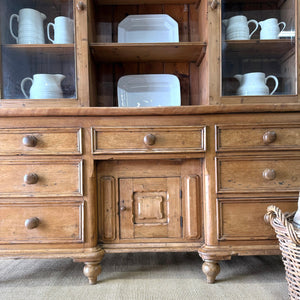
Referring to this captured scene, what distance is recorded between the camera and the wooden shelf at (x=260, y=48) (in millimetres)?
1327

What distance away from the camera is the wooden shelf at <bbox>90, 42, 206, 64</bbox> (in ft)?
4.45

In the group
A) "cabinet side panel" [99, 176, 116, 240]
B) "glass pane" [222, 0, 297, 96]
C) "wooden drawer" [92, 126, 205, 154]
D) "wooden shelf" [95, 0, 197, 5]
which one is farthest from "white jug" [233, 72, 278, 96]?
"cabinet side panel" [99, 176, 116, 240]

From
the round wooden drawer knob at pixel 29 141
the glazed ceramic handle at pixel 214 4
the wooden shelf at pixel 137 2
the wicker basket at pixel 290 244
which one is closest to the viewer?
the wicker basket at pixel 290 244

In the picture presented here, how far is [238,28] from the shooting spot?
135 cm

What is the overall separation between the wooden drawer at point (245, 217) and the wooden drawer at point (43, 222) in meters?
0.68

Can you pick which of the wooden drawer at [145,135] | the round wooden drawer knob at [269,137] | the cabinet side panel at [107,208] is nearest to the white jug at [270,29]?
the round wooden drawer knob at [269,137]

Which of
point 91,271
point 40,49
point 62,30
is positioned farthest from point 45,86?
point 91,271

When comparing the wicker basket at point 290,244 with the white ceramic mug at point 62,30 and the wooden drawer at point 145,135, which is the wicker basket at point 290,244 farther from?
the white ceramic mug at point 62,30

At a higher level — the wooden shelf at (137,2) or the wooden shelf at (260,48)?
the wooden shelf at (137,2)

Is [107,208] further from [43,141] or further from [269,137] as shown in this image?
[269,137]

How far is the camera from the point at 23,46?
1.33m

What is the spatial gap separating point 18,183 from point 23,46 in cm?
73

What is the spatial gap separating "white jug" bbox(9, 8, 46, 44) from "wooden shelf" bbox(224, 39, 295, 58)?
1.04 metres

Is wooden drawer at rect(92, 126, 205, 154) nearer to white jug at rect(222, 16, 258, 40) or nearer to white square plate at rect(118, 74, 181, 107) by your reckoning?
white square plate at rect(118, 74, 181, 107)
